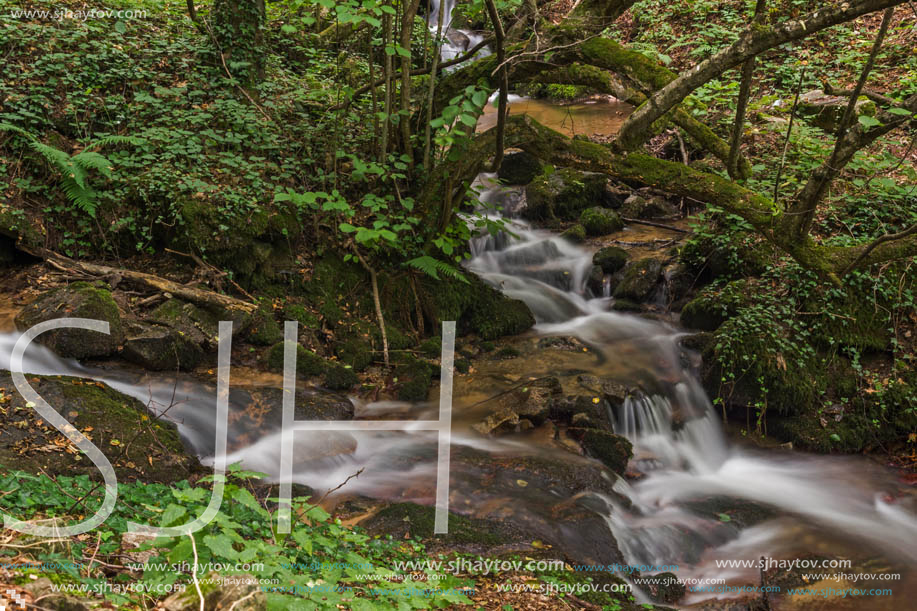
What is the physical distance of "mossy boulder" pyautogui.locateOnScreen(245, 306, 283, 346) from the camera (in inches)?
255

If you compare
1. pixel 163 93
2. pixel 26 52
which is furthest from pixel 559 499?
pixel 26 52

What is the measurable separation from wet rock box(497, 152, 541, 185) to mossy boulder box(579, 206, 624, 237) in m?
1.40

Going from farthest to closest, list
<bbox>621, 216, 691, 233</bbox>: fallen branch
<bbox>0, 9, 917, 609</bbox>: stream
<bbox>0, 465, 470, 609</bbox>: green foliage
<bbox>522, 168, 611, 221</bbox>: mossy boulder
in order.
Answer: <bbox>522, 168, 611, 221</bbox>: mossy boulder < <bbox>621, 216, 691, 233</bbox>: fallen branch < <bbox>0, 9, 917, 609</bbox>: stream < <bbox>0, 465, 470, 609</bbox>: green foliage

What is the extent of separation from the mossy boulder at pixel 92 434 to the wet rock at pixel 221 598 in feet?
6.72

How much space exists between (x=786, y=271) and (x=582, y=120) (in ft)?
24.4

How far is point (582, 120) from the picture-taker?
535 inches

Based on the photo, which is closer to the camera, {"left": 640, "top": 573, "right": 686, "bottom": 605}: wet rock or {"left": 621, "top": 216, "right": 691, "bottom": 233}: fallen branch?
{"left": 640, "top": 573, "right": 686, "bottom": 605}: wet rock

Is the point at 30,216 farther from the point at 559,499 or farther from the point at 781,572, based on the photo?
the point at 781,572

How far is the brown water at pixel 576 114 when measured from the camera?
41.4 ft

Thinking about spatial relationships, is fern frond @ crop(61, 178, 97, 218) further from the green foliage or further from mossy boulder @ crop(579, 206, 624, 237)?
mossy boulder @ crop(579, 206, 624, 237)

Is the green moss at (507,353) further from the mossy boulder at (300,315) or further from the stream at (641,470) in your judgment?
the mossy boulder at (300,315)

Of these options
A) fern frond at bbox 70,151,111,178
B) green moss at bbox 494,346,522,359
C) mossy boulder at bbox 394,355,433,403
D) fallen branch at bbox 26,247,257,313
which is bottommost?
mossy boulder at bbox 394,355,433,403

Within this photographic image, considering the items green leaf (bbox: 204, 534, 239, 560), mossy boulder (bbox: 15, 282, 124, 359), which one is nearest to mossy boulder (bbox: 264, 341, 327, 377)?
mossy boulder (bbox: 15, 282, 124, 359)

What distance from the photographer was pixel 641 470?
6250mm
